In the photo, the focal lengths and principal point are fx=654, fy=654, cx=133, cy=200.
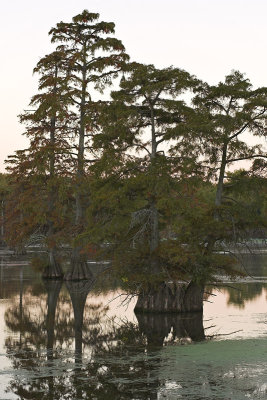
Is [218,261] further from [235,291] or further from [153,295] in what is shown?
[235,291]

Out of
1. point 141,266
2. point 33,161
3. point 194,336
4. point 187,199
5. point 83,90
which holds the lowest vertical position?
point 194,336

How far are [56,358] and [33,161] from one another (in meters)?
25.9

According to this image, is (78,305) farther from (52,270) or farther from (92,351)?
(52,270)

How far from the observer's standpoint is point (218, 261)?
24.8 metres

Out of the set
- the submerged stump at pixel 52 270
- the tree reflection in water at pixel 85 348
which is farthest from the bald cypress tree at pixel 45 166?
the tree reflection in water at pixel 85 348

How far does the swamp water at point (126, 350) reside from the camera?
13734 mm

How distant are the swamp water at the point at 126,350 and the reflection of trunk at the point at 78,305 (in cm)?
4

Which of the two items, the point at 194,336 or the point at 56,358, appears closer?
the point at 56,358

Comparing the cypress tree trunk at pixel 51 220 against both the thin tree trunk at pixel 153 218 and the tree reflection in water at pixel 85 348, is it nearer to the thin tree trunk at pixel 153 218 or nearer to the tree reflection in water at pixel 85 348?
the tree reflection in water at pixel 85 348

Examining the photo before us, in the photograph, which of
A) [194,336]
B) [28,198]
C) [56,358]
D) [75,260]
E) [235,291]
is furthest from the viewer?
[28,198]

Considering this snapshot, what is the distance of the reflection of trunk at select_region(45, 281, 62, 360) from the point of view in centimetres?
1959

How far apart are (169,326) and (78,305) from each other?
7.76m

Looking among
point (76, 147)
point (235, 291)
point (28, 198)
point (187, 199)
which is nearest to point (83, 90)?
point (76, 147)

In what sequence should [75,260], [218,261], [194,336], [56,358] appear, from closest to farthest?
[56,358] → [194,336] → [218,261] → [75,260]
